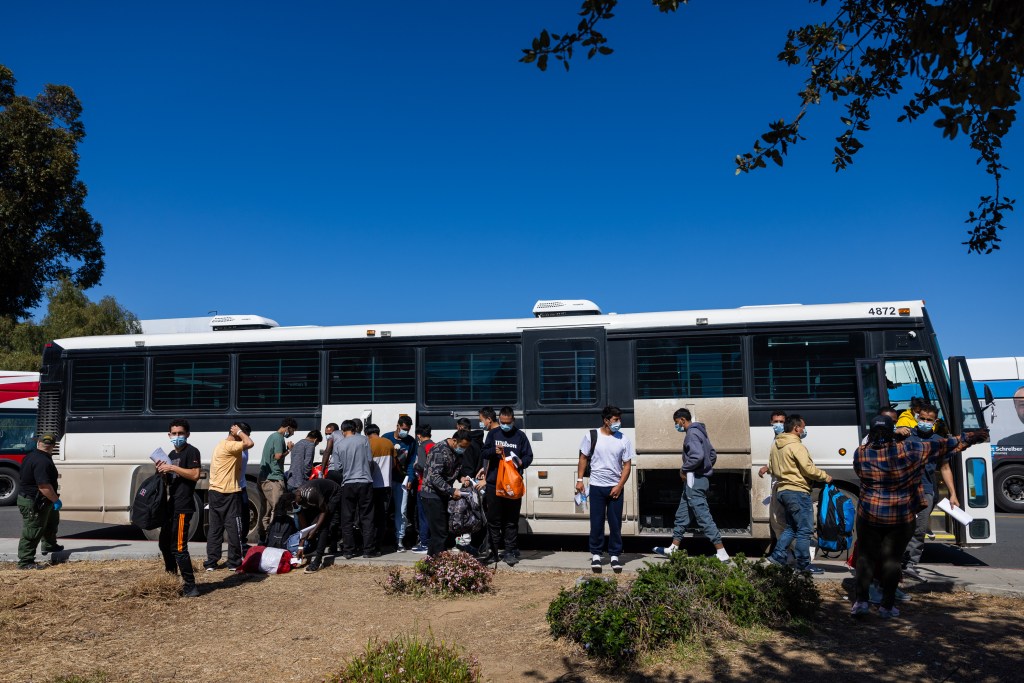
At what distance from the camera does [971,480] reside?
388 inches

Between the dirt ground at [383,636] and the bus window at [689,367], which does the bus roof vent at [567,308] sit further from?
the dirt ground at [383,636]

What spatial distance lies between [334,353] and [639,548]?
18.4 feet

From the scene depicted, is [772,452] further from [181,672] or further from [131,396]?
[131,396]

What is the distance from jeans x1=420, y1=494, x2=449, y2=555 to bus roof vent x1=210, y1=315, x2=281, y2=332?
502cm

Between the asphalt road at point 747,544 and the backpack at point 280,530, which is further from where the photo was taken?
the asphalt road at point 747,544

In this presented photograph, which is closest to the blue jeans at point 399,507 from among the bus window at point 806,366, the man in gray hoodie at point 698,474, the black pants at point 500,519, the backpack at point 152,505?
the black pants at point 500,519

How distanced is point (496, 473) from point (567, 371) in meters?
2.11

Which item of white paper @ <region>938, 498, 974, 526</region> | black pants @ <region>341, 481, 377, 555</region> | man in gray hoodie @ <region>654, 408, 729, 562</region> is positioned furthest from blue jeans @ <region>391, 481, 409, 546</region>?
white paper @ <region>938, 498, 974, 526</region>

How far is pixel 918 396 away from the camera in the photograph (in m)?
10.1

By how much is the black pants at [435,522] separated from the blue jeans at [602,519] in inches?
73.4

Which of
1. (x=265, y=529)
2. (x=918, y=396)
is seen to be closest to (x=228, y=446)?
(x=265, y=529)

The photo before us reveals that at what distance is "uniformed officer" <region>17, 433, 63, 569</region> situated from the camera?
1027 centimetres

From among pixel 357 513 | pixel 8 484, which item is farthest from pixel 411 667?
pixel 8 484

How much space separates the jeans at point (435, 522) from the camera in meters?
9.70
